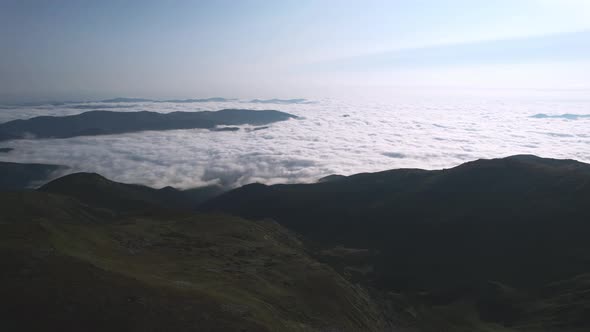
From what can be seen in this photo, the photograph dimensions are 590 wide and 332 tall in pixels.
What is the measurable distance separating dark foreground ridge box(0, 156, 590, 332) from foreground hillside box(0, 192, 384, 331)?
0.18 meters

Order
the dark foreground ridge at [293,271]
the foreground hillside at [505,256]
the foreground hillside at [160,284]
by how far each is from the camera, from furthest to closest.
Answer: the foreground hillside at [505,256], the dark foreground ridge at [293,271], the foreground hillside at [160,284]

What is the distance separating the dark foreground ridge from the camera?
3609 centimetres

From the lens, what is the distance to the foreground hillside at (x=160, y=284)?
33719 millimetres

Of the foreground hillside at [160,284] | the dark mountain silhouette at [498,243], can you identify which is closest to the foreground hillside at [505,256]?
the dark mountain silhouette at [498,243]

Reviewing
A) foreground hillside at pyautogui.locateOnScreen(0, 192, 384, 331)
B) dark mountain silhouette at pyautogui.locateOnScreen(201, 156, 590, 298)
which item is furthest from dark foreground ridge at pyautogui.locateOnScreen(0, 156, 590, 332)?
dark mountain silhouette at pyautogui.locateOnScreen(201, 156, 590, 298)

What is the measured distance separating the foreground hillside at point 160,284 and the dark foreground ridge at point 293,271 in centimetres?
18

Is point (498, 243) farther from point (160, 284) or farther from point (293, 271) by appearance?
point (160, 284)

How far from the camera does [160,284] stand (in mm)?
42719

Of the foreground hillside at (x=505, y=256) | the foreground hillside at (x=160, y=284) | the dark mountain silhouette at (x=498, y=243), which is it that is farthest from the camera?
the dark mountain silhouette at (x=498, y=243)

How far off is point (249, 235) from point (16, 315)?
83.5 meters

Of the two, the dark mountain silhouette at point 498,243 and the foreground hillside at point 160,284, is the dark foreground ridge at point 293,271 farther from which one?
the dark mountain silhouette at point 498,243

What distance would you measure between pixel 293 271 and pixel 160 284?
41713mm

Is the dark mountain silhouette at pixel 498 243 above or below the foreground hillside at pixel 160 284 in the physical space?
below

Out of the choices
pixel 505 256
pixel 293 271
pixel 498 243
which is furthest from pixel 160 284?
pixel 498 243
